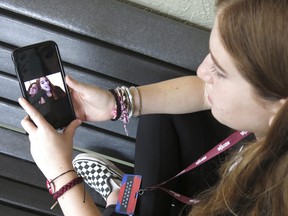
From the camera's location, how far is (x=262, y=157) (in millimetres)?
703

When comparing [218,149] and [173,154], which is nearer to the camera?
[218,149]

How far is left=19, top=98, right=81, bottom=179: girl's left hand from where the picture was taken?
85cm

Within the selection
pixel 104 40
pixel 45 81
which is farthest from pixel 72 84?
pixel 104 40

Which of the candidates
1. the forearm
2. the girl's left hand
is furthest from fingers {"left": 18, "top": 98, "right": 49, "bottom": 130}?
the forearm

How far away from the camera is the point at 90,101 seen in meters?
0.92

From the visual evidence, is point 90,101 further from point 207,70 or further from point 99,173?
point 99,173

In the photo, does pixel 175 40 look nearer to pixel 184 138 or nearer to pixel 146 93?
pixel 146 93

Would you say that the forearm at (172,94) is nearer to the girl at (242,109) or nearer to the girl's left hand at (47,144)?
the girl at (242,109)

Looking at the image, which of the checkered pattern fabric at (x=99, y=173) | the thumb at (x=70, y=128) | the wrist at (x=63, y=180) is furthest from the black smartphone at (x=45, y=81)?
the checkered pattern fabric at (x=99, y=173)

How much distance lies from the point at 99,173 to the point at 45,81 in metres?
0.46

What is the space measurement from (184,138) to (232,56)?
1.56 feet

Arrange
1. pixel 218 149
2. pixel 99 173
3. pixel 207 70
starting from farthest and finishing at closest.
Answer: pixel 99 173 → pixel 218 149 → pixel 207 70

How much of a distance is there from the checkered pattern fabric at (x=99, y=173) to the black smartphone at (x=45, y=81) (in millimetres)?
374

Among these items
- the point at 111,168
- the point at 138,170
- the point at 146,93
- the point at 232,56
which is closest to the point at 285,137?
the point at 232,56
